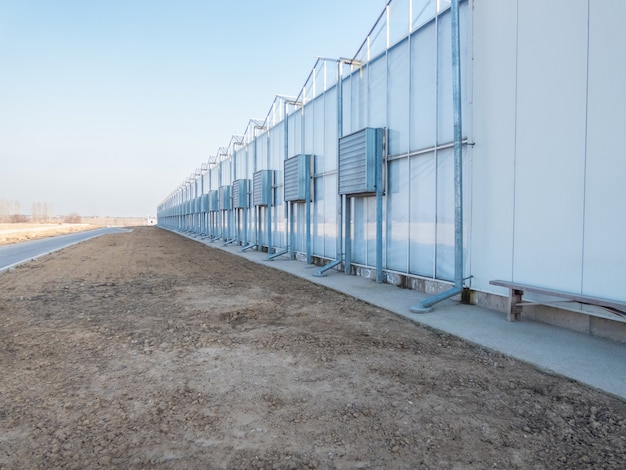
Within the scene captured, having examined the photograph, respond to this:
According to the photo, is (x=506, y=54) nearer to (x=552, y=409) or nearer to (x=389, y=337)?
(x=389, y=337)

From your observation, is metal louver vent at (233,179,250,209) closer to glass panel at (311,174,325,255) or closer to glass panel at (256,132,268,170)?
glass panel at (256,132,268,170)

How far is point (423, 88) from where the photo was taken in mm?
9203

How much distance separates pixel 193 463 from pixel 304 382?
153cm

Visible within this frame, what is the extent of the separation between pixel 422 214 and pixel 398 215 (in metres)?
0.95

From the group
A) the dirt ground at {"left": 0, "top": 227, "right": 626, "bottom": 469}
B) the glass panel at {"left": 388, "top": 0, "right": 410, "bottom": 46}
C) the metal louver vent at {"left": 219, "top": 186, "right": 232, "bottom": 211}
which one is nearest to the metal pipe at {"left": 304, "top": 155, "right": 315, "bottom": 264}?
the glass panel at {"left": 388, "top": 0, "right": 410, "bottom": 46}

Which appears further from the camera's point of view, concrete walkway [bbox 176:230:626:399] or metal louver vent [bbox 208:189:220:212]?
metal louver vent [bbox 208:189:220:212]

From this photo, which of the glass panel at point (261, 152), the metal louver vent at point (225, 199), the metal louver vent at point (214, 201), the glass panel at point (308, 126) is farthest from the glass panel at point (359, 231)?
the metal louver vent at point (214, 201)

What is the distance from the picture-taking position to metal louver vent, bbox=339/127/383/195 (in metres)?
10.3

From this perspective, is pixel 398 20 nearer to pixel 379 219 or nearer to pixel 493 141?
pixel 493 141

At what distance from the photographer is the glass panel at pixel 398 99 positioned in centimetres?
979

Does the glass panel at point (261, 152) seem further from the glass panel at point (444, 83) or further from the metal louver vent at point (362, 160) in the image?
the glass panel at point (444, 83)

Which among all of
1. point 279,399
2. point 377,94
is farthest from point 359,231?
point 279,399

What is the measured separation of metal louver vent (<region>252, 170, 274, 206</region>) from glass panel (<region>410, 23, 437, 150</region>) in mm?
10657

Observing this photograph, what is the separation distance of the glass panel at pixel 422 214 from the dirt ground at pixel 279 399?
2.66 meters
